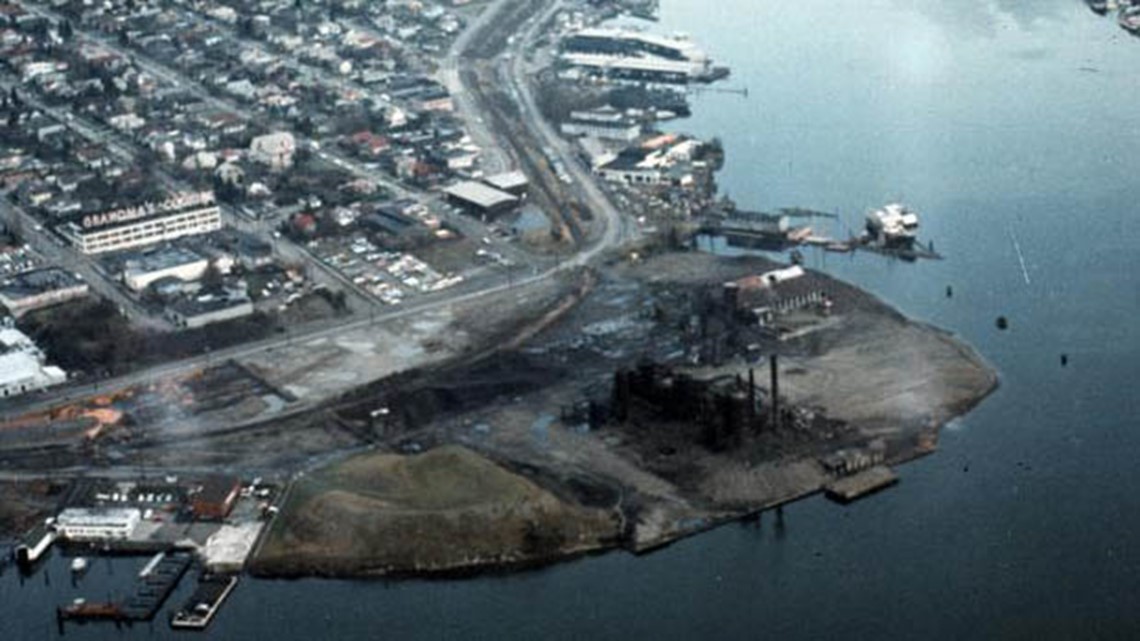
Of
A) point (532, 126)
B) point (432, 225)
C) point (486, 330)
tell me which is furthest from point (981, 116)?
point (486, 330)

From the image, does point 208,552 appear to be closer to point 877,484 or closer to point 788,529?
point 788,529

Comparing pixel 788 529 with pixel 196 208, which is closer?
pixel 788 529

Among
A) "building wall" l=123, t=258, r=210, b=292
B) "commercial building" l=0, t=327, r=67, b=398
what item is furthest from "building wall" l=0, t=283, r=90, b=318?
"commercial building" l=0, t=327, r=67, b=398

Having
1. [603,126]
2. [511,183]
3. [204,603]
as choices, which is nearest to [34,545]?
[204,603]

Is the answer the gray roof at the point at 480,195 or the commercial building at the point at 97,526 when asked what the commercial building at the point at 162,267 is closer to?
the gray roof at the point at 480,195

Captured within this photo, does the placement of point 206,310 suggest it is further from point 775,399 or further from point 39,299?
point 775,399

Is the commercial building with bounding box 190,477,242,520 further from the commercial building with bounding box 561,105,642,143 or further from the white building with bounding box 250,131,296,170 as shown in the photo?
the commercial building with bounding box 561,105,642,143
